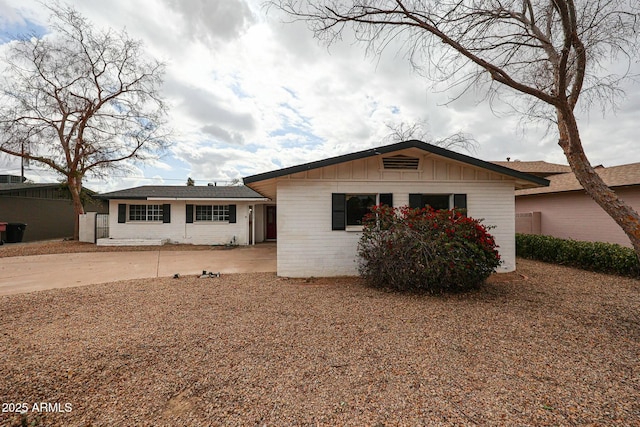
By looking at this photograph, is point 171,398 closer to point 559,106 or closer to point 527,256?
point 559,106

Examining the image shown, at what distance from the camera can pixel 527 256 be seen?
9656 millimetres

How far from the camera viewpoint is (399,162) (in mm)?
7004

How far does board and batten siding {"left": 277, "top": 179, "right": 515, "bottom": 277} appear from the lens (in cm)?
681

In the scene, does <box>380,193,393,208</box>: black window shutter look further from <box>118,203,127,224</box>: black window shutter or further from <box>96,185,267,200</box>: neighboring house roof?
<box>118,203,127,224</box>: black window shutter

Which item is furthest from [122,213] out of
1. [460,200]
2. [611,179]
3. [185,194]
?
[611,179]

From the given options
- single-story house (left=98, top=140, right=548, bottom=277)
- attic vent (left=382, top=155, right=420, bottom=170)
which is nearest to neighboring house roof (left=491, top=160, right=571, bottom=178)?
single-story house (left=98, top=140, right=548, bottom=277)

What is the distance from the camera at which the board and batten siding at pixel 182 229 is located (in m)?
13.2

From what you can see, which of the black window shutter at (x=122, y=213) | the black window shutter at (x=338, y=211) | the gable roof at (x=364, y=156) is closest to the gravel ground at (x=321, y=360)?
the black window shutter at (x=338, y=211)

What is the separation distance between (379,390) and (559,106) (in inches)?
168

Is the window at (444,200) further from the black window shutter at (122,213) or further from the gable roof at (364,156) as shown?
the black window shutter at (122,213)

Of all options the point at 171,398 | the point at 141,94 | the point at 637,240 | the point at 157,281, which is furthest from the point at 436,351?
the point at 141,94

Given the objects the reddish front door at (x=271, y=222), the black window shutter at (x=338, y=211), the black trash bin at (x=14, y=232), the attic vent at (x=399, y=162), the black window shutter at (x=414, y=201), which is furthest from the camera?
the reddish front door at (x=271, y=222)

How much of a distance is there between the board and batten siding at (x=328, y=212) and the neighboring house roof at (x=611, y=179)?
3186 mm

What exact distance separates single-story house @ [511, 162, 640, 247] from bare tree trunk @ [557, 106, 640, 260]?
25.1 ft
